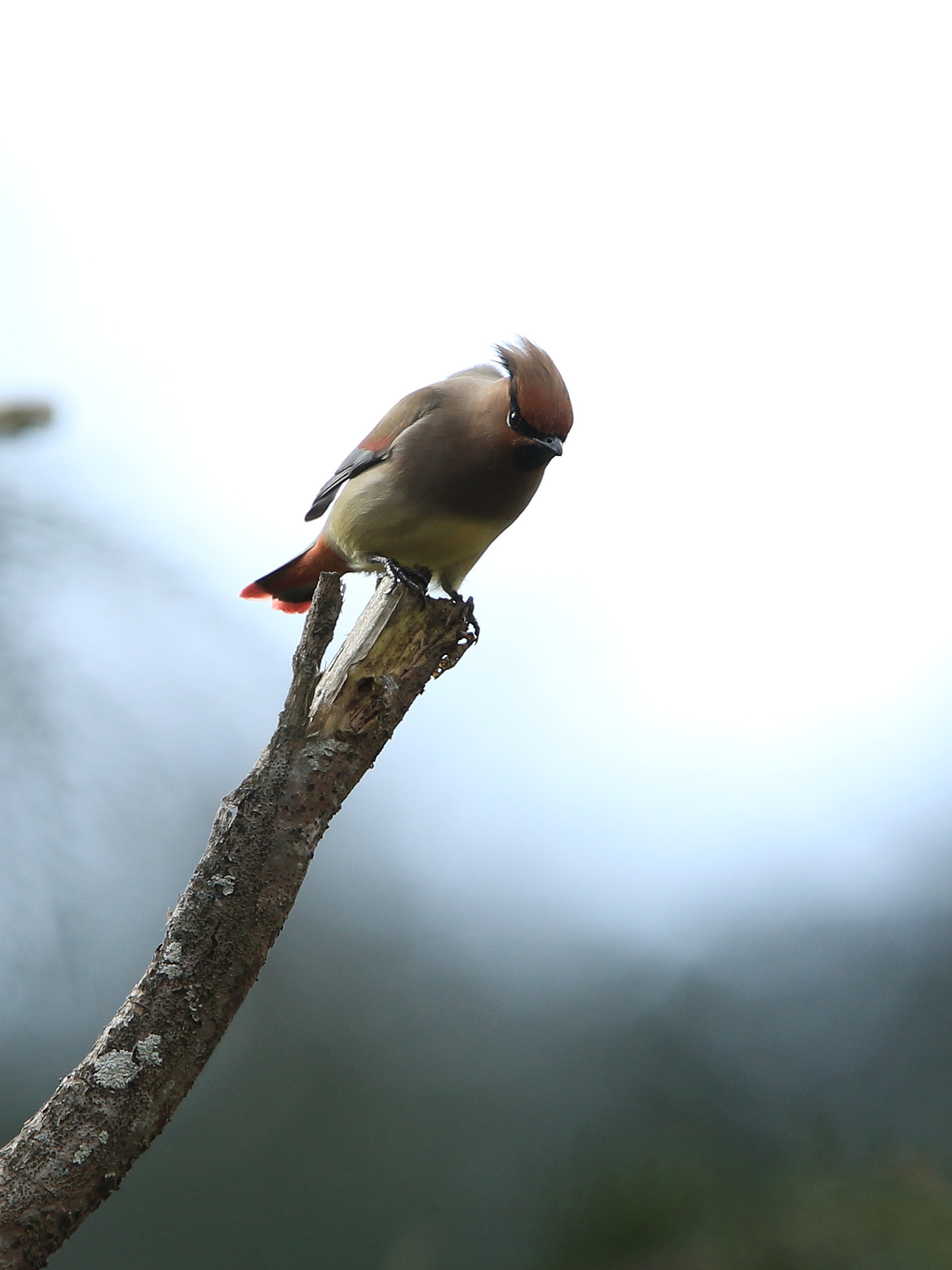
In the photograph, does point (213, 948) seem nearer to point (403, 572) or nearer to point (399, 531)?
point (403, 572)

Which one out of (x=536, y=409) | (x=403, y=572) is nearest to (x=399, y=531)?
(x=403, y=572)

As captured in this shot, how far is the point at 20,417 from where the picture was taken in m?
1.58

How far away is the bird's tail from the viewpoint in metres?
3.97

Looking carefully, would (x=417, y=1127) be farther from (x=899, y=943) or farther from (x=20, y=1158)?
(x=20, y=1158)

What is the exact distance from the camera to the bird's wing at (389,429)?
3.81m

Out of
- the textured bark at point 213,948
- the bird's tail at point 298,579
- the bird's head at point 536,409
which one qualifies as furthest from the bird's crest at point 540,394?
the textured bark at point 213,948

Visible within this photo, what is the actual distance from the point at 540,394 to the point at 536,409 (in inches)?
1.9

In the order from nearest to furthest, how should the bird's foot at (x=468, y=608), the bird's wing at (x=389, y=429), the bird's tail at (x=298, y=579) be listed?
the bird's foot at (x=468, y=608) → the bird's wing at (x=389, y=429) → the bird's tail at (x=298, y=579)

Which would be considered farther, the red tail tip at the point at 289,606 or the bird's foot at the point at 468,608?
the red tail tip at the point at 289,606

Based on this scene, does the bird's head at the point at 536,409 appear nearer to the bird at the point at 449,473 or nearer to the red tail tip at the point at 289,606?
the bird at the point at 449,473

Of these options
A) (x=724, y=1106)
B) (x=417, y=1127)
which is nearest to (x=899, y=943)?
(x=724, y=1106)

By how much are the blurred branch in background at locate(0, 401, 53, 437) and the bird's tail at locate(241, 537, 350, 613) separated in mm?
2316

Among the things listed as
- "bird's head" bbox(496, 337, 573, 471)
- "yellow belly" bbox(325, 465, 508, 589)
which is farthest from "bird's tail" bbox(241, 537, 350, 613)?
"bird's head" bbox(496, 337, 573, 471)

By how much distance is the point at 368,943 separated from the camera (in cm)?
432
